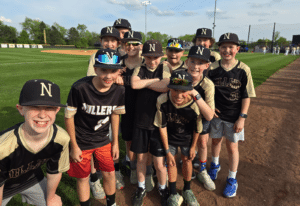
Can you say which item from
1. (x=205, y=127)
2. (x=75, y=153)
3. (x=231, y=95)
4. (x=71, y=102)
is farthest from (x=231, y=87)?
(x=75, y=153)

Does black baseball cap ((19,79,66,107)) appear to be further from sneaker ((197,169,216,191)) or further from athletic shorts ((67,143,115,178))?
sneaker ((197,169,216,191))

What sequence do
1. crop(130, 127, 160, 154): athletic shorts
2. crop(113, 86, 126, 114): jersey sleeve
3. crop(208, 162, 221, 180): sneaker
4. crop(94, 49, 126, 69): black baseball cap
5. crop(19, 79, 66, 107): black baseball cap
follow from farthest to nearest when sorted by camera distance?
crop(208, 162, 221, 180): sneaker → crop(130, 127, 160, 154): athletic shorts → crop(113, 86, 126, 114): jersey sleeve → crop(94, 49, 126, 69): black baseball cap → crop(19, 79, 66, 107): black baseball cap

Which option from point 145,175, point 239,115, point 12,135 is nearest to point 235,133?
point 239,115

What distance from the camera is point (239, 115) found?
3.18m

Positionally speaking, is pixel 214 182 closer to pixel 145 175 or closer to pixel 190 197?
pixel 190 197

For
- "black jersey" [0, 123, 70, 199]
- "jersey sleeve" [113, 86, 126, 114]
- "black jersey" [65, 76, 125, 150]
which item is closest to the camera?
"black jersey" [0, 123, 70, 199]

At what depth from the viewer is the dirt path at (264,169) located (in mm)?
3062

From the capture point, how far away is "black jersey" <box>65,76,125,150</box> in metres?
2.30

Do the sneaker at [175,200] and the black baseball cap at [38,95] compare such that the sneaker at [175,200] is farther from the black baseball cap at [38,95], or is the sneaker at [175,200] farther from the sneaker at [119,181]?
the black baseball cap at [38,95]

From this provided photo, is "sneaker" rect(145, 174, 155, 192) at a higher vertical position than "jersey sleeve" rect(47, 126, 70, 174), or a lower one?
lower

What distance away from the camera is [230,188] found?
10.3 ft

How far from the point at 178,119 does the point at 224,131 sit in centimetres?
115

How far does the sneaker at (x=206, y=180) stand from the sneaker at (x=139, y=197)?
3.55ft

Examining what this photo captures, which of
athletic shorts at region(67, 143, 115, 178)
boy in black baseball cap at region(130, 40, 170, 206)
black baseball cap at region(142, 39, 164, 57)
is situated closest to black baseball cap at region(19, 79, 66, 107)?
athletic shorts at region(67, 143, 115, 178)
